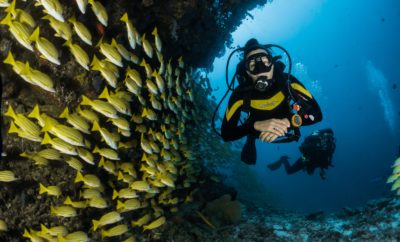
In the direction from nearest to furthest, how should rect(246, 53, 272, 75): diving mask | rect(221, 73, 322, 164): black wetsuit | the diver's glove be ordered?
rect(246, 53, 272, 75): diving mask, rect(221, 73, 322, 164): black wetsuit, the diver's glove

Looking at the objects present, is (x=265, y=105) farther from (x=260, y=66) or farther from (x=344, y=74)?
(x=344, y=74)

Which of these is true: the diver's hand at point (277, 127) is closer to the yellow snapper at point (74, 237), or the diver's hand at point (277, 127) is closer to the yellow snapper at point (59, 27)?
the yellow snapper at point (74, 237)

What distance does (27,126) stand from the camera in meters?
3.73

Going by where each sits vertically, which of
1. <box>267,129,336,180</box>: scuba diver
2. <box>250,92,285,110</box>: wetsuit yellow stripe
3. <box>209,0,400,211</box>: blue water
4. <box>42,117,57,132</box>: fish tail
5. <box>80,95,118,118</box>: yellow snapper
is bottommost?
<box>42,117,57,132</box>: fish tail

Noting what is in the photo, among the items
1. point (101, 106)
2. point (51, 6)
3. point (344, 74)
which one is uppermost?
point (344, 74)

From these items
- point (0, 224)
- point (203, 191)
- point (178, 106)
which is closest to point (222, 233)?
point (203, 191)

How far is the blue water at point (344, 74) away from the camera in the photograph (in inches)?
3012

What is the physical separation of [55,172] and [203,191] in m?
4.62

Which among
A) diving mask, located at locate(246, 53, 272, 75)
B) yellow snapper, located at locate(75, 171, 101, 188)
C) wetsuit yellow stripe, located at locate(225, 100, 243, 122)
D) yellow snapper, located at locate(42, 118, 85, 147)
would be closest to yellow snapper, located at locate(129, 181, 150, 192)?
yellow snapper, located at locate(75, 171, 101, 188)

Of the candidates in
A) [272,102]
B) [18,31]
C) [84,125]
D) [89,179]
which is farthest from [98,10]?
[272,102]

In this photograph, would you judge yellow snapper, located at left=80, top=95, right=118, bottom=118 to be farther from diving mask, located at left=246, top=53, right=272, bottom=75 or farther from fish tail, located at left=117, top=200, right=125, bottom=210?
diving mask, located at left=246, top=53, right=272, bottom=75

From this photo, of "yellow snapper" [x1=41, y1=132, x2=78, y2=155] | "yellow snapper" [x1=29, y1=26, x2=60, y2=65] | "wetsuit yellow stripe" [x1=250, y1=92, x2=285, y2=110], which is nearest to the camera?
"yellow snapper" [x1=29, y1=26, x2=60, y2=65]

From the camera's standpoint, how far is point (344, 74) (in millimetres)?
107938

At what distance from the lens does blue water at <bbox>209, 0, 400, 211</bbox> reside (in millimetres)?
76500
